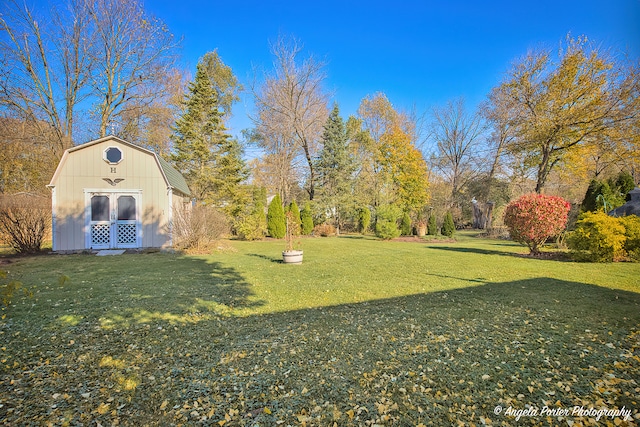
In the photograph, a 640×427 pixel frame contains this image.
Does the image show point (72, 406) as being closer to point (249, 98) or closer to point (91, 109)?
point (91, 109)

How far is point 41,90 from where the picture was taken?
50.2 ft

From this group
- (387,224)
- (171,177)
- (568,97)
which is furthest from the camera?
(387,224)

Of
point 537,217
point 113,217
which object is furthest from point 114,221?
point 537,217

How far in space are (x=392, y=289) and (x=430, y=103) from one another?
26774 mm

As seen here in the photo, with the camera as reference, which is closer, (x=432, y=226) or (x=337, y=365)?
(x=337, y=365)

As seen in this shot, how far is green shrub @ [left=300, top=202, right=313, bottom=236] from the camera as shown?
20.2 m

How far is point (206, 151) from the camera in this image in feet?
56.8

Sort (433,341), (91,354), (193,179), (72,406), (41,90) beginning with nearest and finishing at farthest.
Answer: (72,406), (91,354), (433,341), (41,90), (193,179)

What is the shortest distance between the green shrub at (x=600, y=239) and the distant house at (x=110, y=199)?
559 inches

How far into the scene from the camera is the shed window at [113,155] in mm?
11383

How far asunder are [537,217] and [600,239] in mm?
1652

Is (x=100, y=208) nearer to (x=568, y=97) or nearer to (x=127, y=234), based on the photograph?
(x=127, y=234)

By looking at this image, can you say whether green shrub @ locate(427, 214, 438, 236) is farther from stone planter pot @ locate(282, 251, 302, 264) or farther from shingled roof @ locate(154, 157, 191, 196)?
shingled roof @ locate(154, 157, 191, 196)

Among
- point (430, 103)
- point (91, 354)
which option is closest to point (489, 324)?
point (91, 354)
